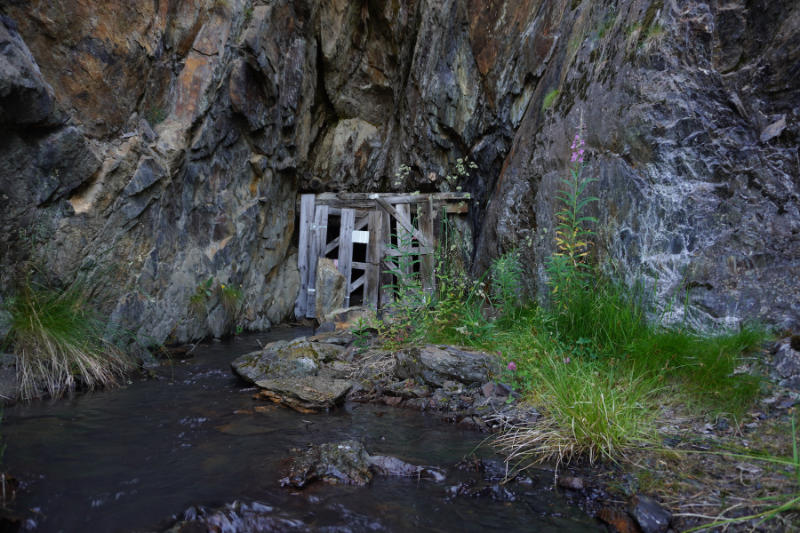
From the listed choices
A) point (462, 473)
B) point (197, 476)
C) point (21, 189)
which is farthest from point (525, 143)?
point (21, 189)

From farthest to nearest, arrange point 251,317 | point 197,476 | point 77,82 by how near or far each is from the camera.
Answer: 1. point 251,317
2. point 77,82
3. point 197,476

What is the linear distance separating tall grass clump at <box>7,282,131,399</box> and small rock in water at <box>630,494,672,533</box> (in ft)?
13.5

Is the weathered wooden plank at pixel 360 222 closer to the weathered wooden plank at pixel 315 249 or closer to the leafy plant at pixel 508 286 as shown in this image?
the weathered wooden plank at pixel 315 249

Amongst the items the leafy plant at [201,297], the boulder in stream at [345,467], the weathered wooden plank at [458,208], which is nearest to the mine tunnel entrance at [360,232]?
the weathered wooden plank at [458,208]

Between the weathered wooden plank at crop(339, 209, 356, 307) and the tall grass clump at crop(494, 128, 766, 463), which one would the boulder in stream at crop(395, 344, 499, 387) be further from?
the weathered wooden plank at crop(339, 209, 356, 307)

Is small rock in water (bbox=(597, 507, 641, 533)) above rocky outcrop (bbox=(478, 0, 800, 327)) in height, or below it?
below

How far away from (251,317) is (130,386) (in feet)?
13.7

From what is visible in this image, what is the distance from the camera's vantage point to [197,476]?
88.0 inches

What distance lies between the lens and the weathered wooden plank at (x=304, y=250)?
9625 mm

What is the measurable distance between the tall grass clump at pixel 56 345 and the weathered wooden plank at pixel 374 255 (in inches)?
215

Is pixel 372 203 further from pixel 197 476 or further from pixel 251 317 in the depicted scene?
pixel 197 476

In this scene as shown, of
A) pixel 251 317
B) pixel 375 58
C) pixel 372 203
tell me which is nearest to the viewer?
pixel 251 317

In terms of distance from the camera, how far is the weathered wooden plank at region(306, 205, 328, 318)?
9523 mm

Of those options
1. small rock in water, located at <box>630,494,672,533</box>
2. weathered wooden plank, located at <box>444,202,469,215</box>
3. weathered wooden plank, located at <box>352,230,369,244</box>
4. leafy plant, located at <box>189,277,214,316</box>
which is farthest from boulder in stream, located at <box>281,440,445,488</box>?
weathered wooden plank, located at <box>352,230,369,244</box>
